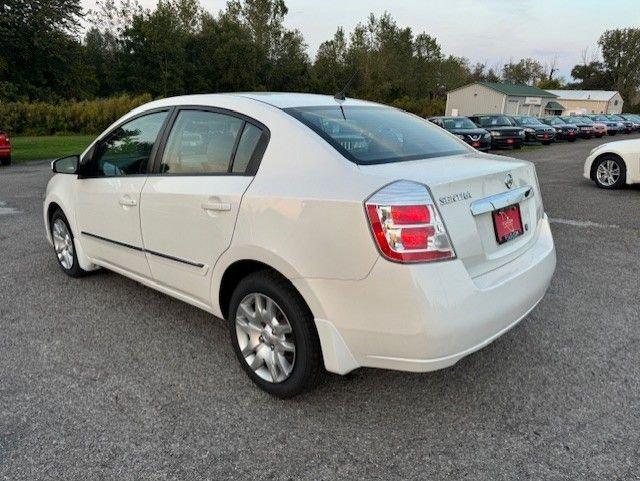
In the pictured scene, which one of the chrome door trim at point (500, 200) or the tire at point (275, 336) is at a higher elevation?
the chrome door trim at point (500, 200)

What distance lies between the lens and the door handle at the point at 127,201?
139 inches

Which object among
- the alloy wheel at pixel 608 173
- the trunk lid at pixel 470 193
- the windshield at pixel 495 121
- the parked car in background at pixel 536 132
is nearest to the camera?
the trunk lid at pixel 470 193

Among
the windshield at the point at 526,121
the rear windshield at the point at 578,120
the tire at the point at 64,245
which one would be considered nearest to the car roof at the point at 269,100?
the tire at the point at 64,245

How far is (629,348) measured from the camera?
3395 millimetres

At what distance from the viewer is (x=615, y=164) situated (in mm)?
10547

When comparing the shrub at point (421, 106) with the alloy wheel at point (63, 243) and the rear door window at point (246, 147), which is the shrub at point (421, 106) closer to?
the alloy wheel at point (63, 243)

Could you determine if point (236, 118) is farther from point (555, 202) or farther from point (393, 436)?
point (555, 202)

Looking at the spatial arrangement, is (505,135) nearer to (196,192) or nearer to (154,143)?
(154,143)

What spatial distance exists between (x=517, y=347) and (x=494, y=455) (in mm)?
1188

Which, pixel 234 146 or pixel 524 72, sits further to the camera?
pixel 524 72

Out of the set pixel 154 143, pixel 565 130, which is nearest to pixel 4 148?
pixel 154 143

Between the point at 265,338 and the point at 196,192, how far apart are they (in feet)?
3.16

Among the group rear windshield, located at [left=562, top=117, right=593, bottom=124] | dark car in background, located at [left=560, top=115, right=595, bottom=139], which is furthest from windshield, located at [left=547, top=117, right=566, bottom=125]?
rear windshield, located at [left=562, top=117, right=593, bottom=124]

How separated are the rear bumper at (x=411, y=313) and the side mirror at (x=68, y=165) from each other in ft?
8.98
